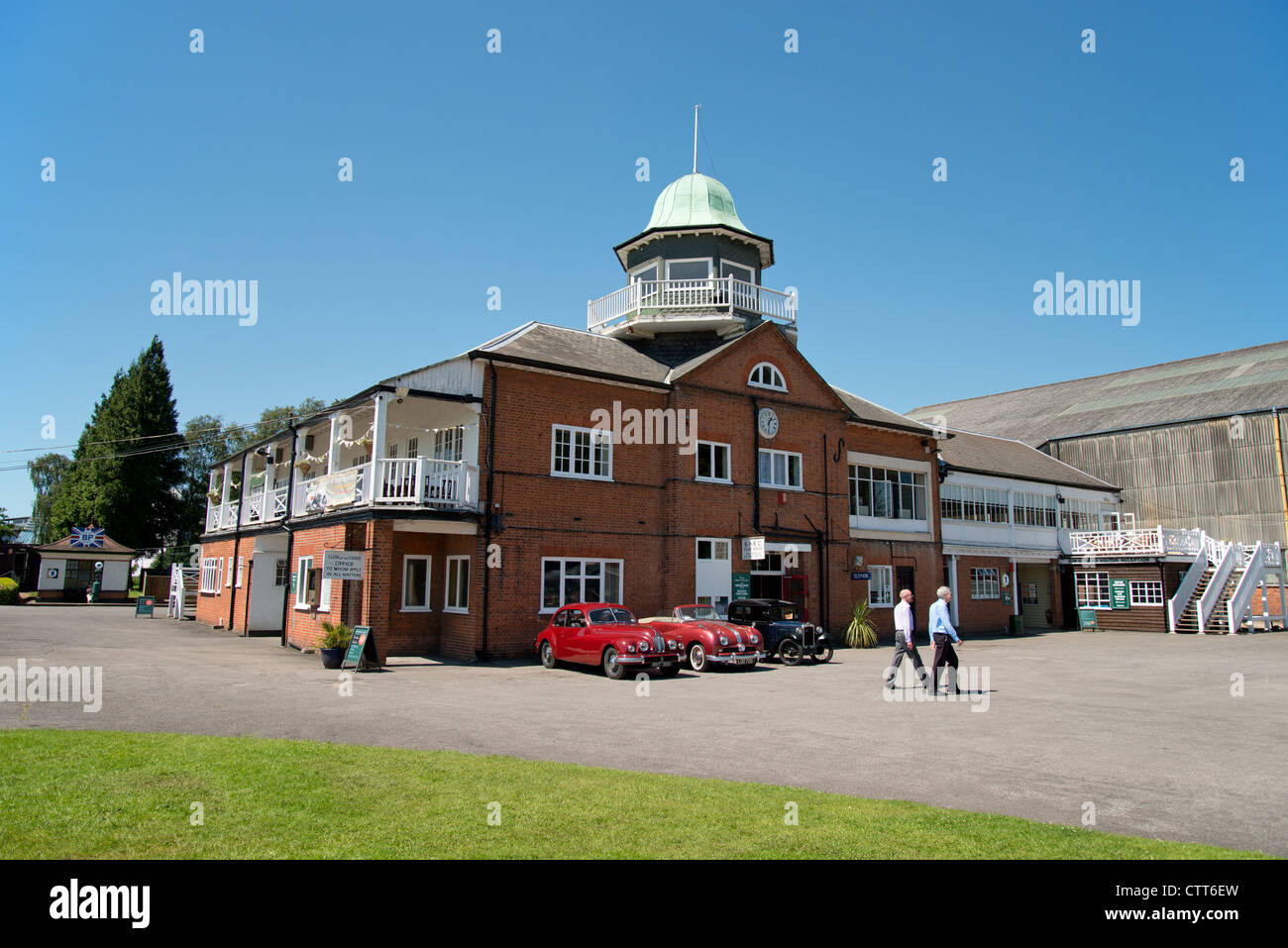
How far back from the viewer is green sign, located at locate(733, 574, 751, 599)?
78.1 ft

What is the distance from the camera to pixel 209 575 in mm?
32750

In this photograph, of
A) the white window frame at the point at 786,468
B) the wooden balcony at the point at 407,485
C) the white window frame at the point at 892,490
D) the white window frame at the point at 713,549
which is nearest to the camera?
the wooden balcony at the point at 407,485

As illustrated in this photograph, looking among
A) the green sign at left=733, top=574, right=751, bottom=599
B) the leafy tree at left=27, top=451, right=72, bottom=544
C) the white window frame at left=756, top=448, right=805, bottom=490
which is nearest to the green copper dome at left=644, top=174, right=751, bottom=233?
the white window frame at left=756, top=448, right=805, bottom=490

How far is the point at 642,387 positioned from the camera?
76.1ft

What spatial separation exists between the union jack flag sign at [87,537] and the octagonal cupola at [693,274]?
37743mm

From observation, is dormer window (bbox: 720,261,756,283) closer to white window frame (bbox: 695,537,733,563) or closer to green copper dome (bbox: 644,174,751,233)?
green copper dome (bbox: 644,174,751,233)

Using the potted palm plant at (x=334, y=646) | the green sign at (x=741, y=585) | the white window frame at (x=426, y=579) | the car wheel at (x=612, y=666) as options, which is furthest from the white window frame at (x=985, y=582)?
the potted palm plant at (x=334, y=646)

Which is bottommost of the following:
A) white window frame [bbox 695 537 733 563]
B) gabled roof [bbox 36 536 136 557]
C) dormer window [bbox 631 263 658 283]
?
white window frame [bbox 695 537 733 563]

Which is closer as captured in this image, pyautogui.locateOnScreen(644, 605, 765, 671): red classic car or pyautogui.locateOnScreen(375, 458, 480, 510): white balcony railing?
pyautogui.locateOnScreen(644, 605, 765, 671): red classic car

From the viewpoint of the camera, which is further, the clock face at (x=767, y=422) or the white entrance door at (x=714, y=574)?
the clock face at (x=767, y=422)

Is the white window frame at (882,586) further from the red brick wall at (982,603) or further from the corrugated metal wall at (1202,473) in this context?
the corrugated metal wall at (1202,473)

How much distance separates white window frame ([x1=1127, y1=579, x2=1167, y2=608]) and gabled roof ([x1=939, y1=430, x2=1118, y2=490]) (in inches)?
242

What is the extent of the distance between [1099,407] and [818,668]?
36.5 m

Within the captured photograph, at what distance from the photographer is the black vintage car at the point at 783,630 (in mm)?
19984
